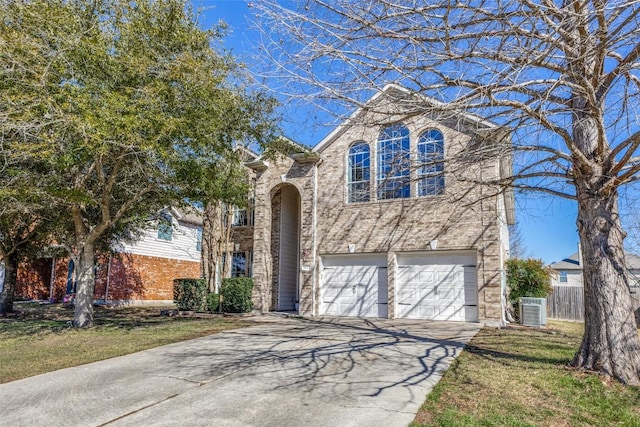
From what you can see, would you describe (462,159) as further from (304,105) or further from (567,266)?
(567,266)

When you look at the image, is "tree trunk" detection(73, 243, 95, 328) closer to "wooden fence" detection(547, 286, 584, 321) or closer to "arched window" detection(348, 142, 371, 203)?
"arched window" detection(348, 142, 371, 203)

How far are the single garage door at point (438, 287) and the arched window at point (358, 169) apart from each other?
2.76 meters

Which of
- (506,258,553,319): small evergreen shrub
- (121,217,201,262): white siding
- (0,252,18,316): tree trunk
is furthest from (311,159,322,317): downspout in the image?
(0,252,18,316): tree trunk

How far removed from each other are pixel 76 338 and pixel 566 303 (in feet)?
59.5

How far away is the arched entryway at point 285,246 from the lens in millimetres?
17156

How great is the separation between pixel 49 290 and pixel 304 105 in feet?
74.2

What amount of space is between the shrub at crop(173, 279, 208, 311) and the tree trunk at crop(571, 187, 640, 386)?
13.3 meters

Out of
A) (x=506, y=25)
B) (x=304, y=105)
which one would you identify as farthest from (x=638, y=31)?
(x=304, y=105)

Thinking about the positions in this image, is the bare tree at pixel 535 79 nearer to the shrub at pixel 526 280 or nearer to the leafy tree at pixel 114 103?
the leafy tree at pixel 114 103

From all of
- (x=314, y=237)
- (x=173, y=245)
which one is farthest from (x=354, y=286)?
(x=173, y=245)

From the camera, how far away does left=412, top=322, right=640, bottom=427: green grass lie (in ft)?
15.6

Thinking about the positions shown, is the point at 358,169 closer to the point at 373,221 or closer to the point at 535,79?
the point at 373,221

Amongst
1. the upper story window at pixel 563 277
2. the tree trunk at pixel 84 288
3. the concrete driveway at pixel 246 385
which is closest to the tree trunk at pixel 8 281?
the tree trunk at pixel 84 288

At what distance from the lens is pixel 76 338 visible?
10234mm
